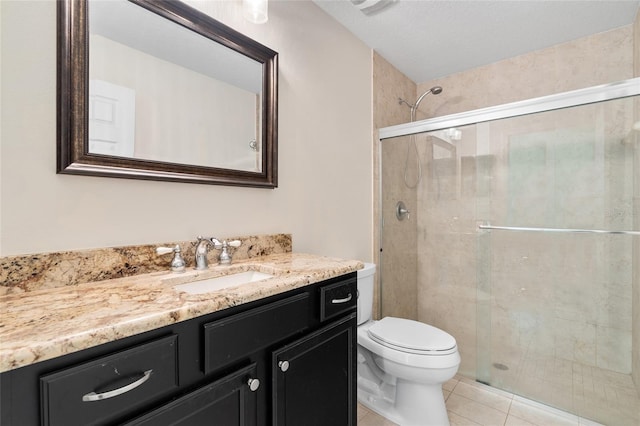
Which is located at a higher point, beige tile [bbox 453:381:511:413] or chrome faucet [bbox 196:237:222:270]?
chrome faucet [bbox 196:237:222:270]

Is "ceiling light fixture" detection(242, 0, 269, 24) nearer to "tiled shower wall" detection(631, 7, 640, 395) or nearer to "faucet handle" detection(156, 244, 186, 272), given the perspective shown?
"faucet handle" detection(156, 244, 186, 272)

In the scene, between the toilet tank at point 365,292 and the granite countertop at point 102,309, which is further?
the toilet tank at point 365,292

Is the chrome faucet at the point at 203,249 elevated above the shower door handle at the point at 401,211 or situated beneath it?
situated beneath

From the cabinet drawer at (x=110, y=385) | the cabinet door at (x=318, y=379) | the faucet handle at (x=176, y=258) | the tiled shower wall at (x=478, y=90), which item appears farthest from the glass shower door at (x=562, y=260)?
the cabinet drawer at (x=110, y=385)

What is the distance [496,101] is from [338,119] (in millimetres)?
1414

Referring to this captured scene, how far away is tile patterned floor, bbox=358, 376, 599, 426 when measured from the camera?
1719 millimetres

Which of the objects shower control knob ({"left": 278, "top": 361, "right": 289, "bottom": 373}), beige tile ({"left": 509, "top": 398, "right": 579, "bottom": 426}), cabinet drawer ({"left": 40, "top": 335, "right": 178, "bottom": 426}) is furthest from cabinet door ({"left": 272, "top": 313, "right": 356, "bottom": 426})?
beige tile ({"left": 509, "top": 398, "right": 579, "bottom": 426})

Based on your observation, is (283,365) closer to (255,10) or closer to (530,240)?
(255,10)

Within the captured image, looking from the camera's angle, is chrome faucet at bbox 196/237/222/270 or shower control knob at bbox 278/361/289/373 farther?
chrome faucet at bbox 196/237/222/270

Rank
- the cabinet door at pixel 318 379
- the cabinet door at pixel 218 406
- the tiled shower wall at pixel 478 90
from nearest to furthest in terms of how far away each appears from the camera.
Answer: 1. the cabinet door at pixel 218 406
2. the cabinet door at pixel 318 379
3. the tiled shower wall at pixel 478 90

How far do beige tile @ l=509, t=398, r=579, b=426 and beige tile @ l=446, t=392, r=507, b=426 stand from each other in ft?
0.32

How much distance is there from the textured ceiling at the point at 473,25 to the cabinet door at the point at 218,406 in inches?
76.5

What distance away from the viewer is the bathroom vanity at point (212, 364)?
56 cm

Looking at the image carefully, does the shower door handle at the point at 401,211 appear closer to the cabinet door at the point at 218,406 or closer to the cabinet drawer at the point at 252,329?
the cabinet drawer at the point at 252,329
